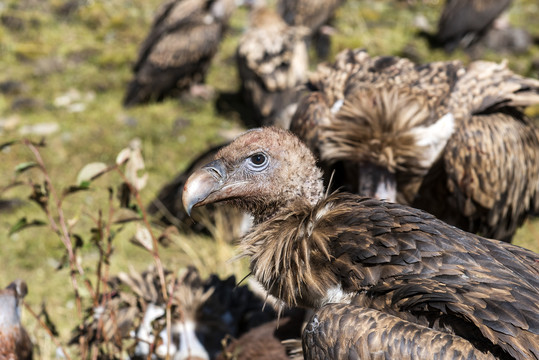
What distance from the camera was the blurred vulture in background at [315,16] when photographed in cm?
954

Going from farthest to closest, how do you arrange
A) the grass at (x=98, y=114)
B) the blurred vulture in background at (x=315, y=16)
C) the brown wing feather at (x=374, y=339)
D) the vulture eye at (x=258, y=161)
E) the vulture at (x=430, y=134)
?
the blurred vulture in background at (x=315, y=16), the grass at (x=98, y=114), the vulture at (x=430, y=134), the vulture eye at (x=258, y=161), the brown wing feather at (x=374, y=339)

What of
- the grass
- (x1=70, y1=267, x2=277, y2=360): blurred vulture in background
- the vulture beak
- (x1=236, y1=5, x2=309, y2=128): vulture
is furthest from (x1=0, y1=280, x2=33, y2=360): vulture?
(x1=236, y1=5, x2=309, y2=128): vulture

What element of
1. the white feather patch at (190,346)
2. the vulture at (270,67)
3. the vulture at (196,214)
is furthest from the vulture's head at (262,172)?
the vulture at (270,67)

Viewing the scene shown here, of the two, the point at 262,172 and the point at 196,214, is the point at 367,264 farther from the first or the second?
the point at 196,214

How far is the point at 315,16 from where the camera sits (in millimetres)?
9672

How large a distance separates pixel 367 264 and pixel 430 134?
1384 millimetres

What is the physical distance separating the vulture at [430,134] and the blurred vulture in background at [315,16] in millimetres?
5849

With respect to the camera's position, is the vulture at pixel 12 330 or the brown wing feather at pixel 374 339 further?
the vulture at pixel 12 330

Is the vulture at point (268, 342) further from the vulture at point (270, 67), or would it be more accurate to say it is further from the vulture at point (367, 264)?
Result: the vulture at point (270, 67)

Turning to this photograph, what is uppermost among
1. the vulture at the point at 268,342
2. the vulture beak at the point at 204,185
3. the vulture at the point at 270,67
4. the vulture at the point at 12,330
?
the vulture beak at the point at 204,185

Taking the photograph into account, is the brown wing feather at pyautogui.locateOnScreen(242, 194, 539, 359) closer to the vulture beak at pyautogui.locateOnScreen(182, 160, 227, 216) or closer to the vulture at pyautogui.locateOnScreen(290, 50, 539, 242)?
the vulture beak at pyautogui.locateOnScreen(182, 160, 227, 216)

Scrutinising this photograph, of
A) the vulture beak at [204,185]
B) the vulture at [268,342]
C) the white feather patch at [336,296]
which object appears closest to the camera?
the white feather patch at [336,296]

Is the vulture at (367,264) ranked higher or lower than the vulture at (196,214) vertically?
higher

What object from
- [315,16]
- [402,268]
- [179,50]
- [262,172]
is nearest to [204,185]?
[262,172]
